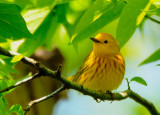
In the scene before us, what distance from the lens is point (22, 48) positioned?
7.66 ft

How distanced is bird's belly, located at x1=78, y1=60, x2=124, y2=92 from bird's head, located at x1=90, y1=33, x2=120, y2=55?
0.35 m

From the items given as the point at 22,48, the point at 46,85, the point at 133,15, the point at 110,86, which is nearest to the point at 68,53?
the point at 46,85

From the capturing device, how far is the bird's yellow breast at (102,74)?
3.34 meters

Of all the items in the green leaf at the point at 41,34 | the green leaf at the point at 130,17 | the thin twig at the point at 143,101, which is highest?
the green leaf at the point at 130,17

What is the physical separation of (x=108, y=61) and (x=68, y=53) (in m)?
1.24

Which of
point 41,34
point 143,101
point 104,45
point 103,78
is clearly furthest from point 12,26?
point 104,45

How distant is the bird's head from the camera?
147 inches

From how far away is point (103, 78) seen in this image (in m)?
3.35

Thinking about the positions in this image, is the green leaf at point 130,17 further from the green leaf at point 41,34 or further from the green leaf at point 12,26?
the green leaf at point 41,34

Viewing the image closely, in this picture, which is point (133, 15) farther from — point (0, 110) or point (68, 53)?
point (68, 53)

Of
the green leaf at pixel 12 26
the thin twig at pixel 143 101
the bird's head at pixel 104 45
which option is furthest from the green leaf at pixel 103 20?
the bird's head at pixel 104 45

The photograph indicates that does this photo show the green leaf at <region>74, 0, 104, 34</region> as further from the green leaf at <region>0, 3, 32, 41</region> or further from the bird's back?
the bird's back

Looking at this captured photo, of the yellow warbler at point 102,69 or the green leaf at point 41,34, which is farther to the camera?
the yellow warbler at point 102,69

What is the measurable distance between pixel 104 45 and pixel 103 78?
24.7 inches
